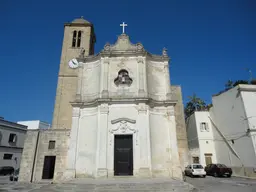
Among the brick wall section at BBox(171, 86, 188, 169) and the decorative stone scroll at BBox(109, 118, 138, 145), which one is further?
the brick wall section at BBox(171, 86, 188, 169)

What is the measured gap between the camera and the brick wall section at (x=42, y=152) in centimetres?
1495

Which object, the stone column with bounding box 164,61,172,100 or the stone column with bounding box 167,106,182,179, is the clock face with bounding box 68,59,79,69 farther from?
the stone column with bounding box 167,106,182,179

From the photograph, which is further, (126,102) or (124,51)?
(124,51)

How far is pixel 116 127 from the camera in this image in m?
13.3

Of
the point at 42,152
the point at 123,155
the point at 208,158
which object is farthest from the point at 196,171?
the point at 42,152

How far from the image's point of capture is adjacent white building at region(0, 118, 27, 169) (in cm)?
2538

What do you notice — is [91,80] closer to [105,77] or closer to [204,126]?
[105,77]

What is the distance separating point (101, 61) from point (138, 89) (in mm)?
3987

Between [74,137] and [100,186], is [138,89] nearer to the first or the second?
[74,137]

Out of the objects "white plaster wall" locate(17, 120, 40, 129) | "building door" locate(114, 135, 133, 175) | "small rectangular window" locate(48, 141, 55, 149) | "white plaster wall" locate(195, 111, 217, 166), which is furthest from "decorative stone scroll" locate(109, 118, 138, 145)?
"white plaster wall" locate(17, 120, 40, 129)

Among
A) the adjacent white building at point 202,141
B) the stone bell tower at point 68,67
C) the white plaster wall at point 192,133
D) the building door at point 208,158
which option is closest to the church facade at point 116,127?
the stone bell tower at point 68,67

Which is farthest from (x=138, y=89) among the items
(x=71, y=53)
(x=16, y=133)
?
(x=16, y=133)

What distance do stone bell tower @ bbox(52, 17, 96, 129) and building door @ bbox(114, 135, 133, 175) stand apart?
23.5ft

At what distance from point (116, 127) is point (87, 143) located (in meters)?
2.46
